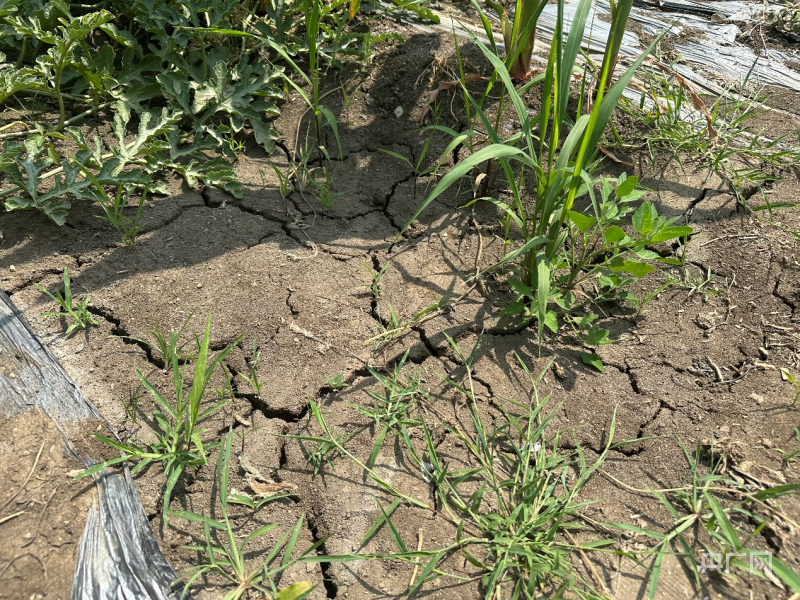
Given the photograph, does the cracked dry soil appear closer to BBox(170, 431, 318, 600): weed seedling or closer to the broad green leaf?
BBox(170, 431, 318, 600): weed seedling

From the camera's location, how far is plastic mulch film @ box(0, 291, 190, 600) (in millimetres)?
1287

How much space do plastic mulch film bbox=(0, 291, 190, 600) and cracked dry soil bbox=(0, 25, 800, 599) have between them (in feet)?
0.13

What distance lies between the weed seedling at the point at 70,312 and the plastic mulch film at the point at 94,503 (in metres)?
0.09

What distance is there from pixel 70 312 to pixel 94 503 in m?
0.63

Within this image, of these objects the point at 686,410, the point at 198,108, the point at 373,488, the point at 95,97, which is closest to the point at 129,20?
the point at 95,97

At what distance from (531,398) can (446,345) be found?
0.99 feet

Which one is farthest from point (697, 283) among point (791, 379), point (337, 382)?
point (337, 382)

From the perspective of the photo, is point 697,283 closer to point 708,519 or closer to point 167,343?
point 708,519

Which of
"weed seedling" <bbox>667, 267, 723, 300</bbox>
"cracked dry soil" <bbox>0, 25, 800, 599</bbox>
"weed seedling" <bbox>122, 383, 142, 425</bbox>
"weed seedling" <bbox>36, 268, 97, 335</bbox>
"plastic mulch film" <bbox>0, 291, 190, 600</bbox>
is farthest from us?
"weed seedling" <bbox>667, 267, 723, 300</bbox>

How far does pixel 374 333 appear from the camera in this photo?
1858 millimetres

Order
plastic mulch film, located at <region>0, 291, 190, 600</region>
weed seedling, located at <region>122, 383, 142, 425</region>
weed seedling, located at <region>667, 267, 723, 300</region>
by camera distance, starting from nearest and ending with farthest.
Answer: plastic mulch film, located at <region>0, 291, 190, 600</region>
weed seedling, located at <region>122, 383, 142, 425</region>
weed seedling, located at <region>667, 267, 723, 300</region>

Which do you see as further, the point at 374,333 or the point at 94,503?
the point at 374,333

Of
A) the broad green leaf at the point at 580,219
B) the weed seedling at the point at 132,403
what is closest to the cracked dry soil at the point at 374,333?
the weed seedling at the point at 132,403

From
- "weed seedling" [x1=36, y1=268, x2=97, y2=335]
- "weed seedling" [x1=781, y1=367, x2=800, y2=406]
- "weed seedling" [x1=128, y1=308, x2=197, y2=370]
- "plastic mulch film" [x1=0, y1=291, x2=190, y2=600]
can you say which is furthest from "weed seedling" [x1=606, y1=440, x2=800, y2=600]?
"weed seedling" [x1=36, y1=268, x2=97, y2=335]
